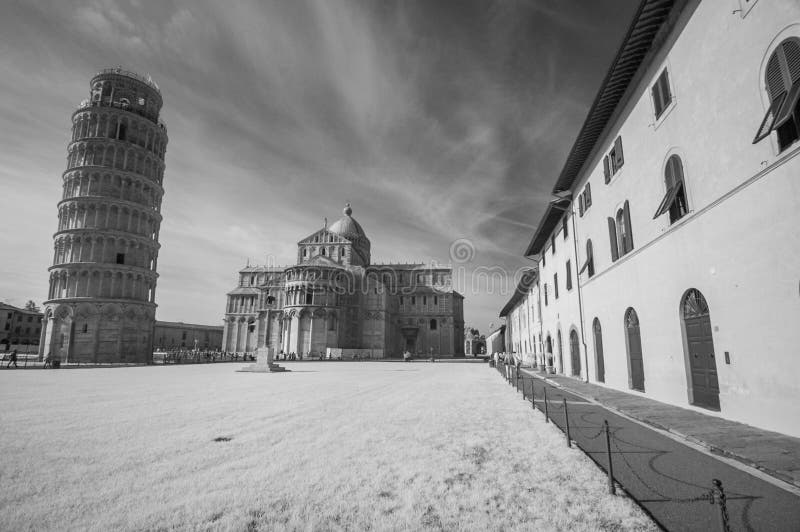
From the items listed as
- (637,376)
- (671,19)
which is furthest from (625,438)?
(671,19)

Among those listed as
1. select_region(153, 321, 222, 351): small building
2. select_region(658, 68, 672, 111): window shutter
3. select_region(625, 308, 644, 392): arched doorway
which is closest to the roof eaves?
select_region(658, 68, 672, 111): window shutter

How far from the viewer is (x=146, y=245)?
47.5 metres

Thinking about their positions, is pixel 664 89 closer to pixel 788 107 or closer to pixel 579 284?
pixel 788 107

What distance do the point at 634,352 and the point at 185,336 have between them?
10140 centimetres

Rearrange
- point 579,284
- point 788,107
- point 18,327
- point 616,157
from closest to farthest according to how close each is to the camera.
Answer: point 788,107 < point 616,157 < point 579,284 < point 18,327

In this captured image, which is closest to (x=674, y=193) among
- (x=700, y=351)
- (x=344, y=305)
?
(x=700, y=351)

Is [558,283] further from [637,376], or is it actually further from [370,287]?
[370,287]

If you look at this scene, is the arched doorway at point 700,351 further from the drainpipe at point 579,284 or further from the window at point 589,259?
the drainpipe at point 579,284

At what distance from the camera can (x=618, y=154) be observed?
48.5 feet

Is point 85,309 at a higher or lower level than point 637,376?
higher

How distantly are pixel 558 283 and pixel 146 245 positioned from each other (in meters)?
45.4

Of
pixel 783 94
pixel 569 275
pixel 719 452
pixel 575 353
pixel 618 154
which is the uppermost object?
pixel 618 154

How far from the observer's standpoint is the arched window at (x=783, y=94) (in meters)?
7.04

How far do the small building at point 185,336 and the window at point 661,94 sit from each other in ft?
286
